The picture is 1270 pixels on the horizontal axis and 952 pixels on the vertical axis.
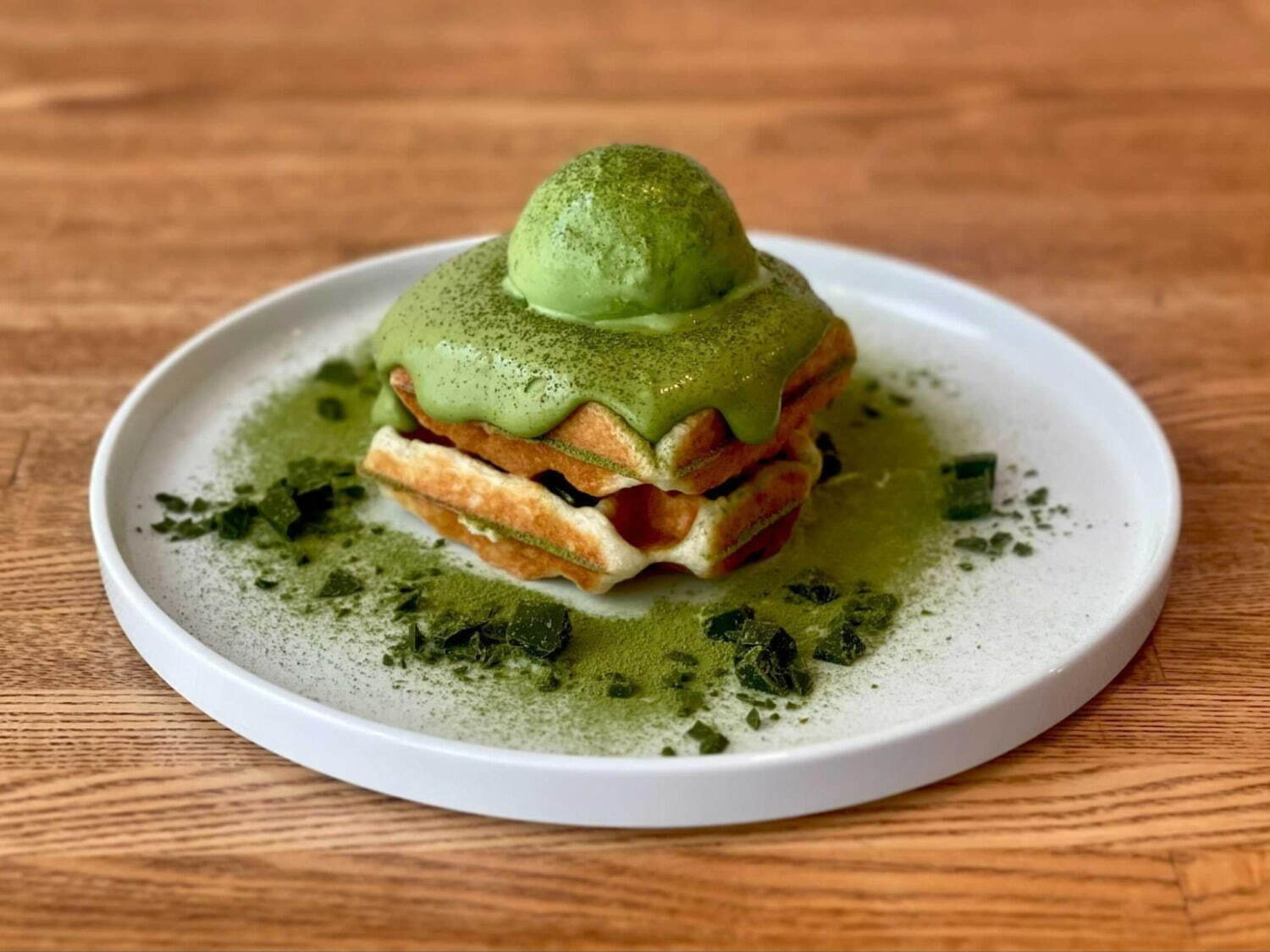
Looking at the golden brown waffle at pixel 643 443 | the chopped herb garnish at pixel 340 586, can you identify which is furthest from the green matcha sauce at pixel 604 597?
the golden brown waffle at pixel 643 443

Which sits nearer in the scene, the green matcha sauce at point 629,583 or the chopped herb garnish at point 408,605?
the green matcha sauce at point 629,583

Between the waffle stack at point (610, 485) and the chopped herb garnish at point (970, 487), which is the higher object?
the waffle stack at point (610, 485)

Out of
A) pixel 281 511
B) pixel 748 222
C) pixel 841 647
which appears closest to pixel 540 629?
pixel 841 647

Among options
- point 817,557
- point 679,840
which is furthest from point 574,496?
point 679,840

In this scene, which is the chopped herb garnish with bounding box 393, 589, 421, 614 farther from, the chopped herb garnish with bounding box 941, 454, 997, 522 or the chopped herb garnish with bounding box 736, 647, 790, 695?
the chopped herb garnish with bounding box 941, 454, 997, 522

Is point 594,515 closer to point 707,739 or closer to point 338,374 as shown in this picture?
point 707,739

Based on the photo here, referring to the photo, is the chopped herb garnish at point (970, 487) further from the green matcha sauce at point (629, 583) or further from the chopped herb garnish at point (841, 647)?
the chopped herb garnish at point (841, 647)

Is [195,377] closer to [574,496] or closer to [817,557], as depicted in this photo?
[574,496]

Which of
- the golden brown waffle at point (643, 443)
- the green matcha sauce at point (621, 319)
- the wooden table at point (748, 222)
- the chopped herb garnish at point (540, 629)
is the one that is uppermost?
the green matcha sauce at point (621, 319)
